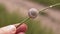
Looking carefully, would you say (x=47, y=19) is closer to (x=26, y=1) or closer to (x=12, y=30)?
(x=26, y=1)

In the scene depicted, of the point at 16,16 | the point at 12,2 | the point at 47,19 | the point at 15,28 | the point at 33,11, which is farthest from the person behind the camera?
the point at 12,2

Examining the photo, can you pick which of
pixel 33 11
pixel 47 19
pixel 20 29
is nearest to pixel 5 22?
pixel 47 19

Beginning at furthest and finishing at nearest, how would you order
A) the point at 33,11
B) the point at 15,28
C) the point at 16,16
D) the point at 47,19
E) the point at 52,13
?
1. the point at 52,13
2. the point at 47,19
3. the point at 16,16
4. the point at 15,28
5. the point at 33,11

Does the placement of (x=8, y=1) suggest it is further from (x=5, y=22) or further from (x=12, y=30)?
(x=12, y=30)

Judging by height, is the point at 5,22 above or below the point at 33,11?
below

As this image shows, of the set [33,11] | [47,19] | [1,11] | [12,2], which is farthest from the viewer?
[12,2]

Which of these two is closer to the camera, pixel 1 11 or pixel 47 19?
pixel 1 11

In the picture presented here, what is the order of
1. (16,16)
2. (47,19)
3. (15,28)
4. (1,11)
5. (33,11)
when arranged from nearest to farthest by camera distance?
(33,11)
(15,28)
(16,16)
(1,11)
(47,19)

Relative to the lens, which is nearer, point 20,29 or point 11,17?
point 20,29

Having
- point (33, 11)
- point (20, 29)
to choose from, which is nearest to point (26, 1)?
point (20, 29)
